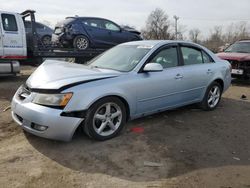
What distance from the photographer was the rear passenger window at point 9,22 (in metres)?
10.2

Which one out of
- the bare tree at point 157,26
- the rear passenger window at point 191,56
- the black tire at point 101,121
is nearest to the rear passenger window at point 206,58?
the rear passenger window at point 191,56

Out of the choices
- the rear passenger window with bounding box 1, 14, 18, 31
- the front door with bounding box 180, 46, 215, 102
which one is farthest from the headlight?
the rear passenger window with bounding box 1, 14, 18, 31

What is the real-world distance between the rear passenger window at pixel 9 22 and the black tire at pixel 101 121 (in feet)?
22.8

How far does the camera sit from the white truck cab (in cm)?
1015

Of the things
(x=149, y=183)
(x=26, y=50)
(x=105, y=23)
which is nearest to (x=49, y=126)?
(x=149, y=183)

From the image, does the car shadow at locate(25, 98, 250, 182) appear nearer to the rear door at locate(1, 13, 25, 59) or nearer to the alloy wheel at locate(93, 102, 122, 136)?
the alloy wheel at locate(93, 102, 122, 136)

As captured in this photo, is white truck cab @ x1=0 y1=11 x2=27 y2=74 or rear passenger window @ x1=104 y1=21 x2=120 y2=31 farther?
rear passenger window @ x1=104 y1=21 x2=120 y2=31

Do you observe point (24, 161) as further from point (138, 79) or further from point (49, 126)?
point (138, 79)

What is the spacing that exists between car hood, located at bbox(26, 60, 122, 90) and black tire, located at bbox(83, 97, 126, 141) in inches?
14.9

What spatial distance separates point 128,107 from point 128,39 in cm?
770

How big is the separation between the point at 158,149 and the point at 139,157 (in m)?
0.40

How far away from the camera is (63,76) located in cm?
462

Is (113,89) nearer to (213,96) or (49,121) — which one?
(49,121)

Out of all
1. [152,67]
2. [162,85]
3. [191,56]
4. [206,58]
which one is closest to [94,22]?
[206,58]
